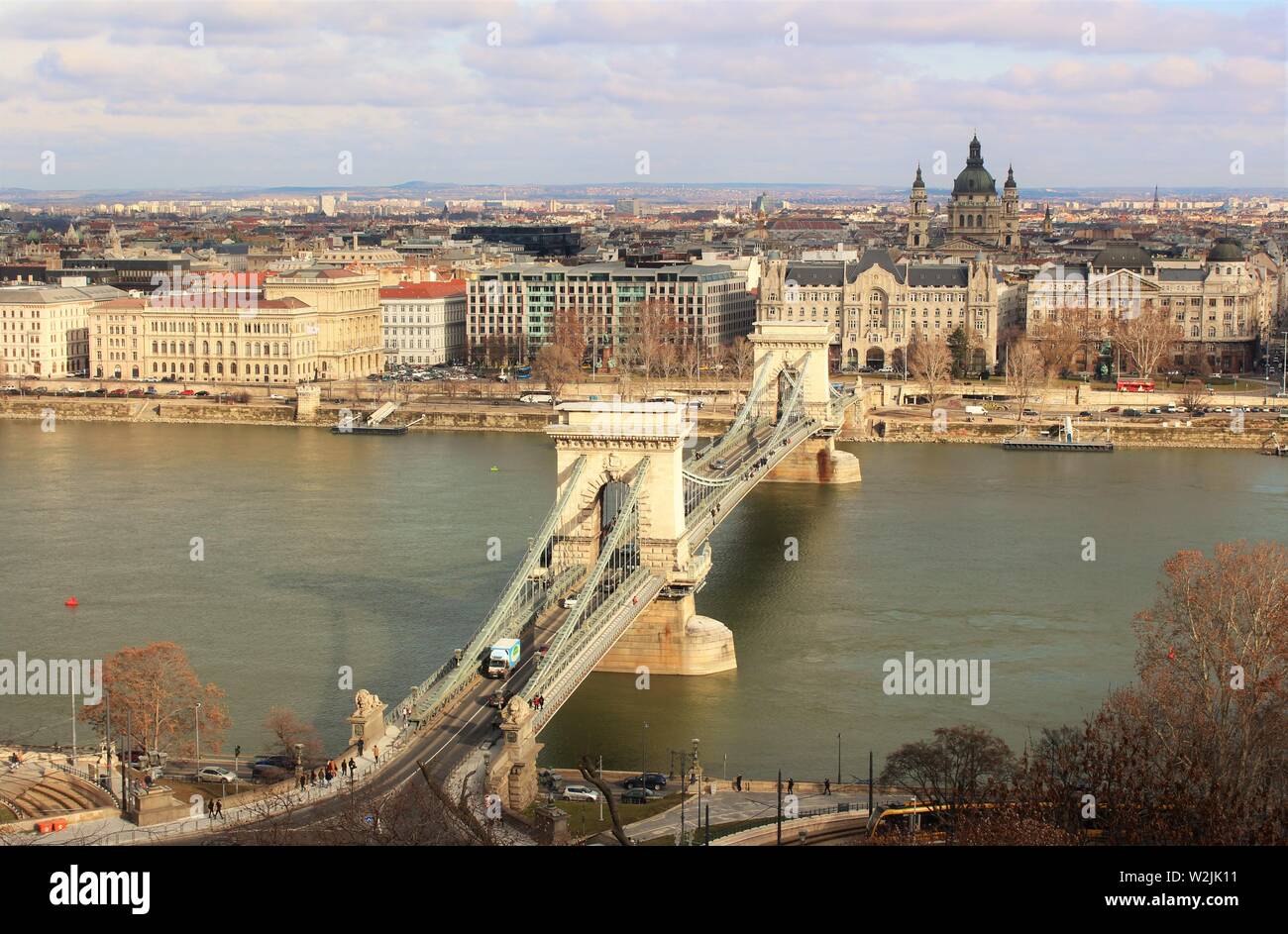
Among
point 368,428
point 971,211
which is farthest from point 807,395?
point 971,211

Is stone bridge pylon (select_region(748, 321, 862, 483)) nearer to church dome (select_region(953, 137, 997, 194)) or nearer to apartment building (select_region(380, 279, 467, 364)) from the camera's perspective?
apartment building (select_region(380, 279, 467, 364))

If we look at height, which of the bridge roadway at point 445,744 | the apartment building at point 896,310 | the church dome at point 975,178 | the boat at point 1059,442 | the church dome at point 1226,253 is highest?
the church dome at point 975,178

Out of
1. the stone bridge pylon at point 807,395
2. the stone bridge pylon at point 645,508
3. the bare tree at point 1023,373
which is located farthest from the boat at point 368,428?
the stone bridge pylon at point 645,508

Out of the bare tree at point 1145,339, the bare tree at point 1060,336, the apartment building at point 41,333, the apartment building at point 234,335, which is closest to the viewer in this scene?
the bare tree at point 1145,339

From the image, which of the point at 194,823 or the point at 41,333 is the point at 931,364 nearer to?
the point at 41,333

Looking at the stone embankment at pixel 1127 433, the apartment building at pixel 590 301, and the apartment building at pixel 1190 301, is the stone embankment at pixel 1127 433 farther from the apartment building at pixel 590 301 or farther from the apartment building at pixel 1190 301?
the apartment building at pixel 590 301
